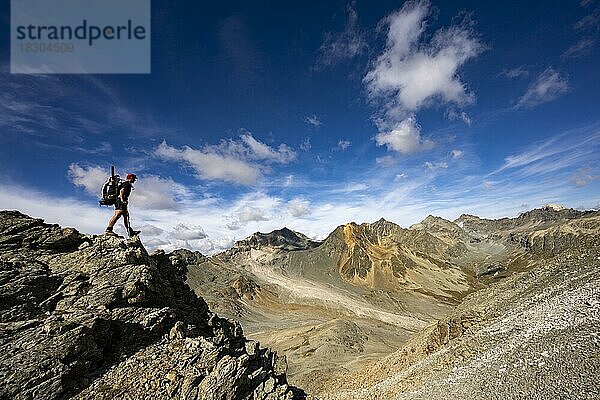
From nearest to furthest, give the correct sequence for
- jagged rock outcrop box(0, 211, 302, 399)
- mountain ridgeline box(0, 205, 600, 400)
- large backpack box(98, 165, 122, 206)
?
jagged rock outcrop box(0, 211, 302, 399)
mountain ridgeline box(0, 205, 600, 400)
large backpack box(98, 165, 122, 206)

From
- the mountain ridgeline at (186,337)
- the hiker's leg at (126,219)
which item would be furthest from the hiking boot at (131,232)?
the mountain ridgeline at (186,337)

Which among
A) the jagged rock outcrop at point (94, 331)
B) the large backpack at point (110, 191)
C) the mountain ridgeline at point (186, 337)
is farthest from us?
the large backpack at point (110, 191)

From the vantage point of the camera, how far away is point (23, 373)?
1266 centimetres

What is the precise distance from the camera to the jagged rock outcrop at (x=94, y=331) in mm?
13367

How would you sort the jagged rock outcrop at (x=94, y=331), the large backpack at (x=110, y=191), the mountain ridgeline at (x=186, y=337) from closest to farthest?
the jagged rock outcrop at (x=94, y=331), the mountain ridgeline at (x=186, y=337), the large backpack at (x=110, y=191)

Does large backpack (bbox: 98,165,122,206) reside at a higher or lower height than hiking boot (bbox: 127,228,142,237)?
higher

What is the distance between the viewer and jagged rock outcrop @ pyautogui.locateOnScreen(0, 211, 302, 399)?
1337 cm

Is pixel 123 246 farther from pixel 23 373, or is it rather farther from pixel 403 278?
pixel 403 278

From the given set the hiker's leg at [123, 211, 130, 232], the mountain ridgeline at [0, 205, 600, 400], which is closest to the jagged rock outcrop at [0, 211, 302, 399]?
the mountain ridgeline at [0, 205, 600, 400]

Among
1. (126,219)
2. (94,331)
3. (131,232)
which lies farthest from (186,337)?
(126,219)

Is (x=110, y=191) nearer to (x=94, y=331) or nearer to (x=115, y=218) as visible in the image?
(x=115, y=218)

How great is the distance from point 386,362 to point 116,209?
28.1m

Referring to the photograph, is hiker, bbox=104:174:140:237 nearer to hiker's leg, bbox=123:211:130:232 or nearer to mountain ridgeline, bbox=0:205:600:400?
hiker's leg, bbox=123:211:130:232

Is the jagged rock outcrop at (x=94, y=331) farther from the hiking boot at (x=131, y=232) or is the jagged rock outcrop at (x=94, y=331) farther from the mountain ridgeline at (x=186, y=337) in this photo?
the hiking boot at (x=131, y=232)
